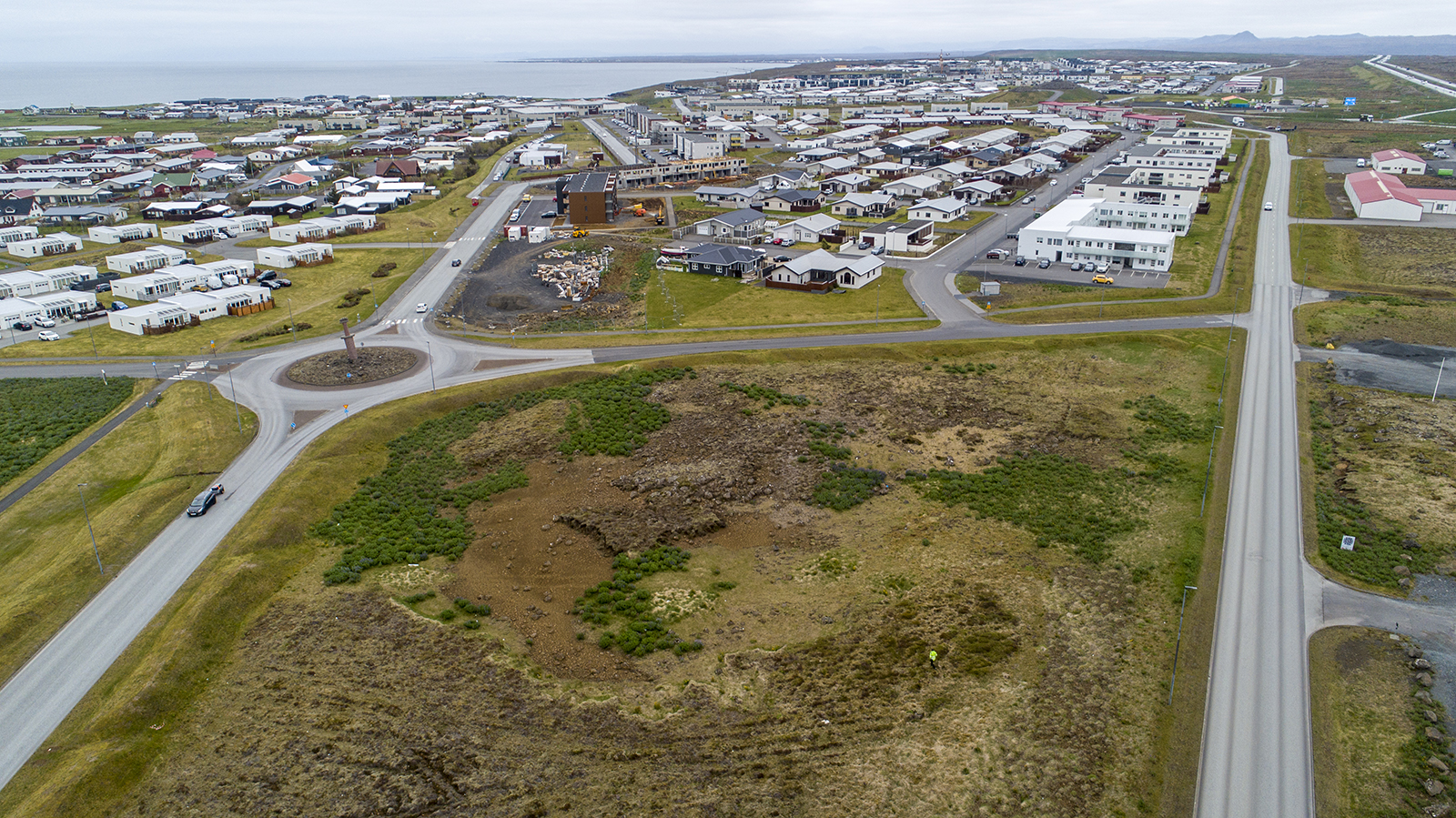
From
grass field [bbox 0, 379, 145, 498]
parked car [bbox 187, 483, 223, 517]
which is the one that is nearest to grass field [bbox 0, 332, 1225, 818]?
parked car [bbox 187, 483, 223, 517]

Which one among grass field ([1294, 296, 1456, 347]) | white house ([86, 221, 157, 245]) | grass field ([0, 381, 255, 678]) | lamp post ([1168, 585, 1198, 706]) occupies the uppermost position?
white house ([86, 221, 157, 245])

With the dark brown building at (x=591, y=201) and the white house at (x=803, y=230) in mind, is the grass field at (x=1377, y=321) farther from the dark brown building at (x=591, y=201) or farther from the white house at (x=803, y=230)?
the dark brown building at (x=591, y=201)

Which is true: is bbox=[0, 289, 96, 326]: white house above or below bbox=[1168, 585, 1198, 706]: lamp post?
above

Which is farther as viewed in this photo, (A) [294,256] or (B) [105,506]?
(A) [294,256]

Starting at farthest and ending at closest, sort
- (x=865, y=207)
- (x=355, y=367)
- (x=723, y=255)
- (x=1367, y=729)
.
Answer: (x=865, y=207)
(x=723, y=255)
(x=355, y=367)
(x=1367, y=729)

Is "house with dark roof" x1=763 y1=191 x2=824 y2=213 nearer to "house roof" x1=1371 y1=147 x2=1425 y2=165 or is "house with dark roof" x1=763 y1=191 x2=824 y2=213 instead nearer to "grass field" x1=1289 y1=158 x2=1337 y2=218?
"grass field" x1=1289 y1=158 x2=1337 y2=218

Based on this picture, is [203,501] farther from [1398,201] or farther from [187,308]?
[1398,201]

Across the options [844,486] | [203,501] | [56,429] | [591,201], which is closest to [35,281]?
[56,429]
